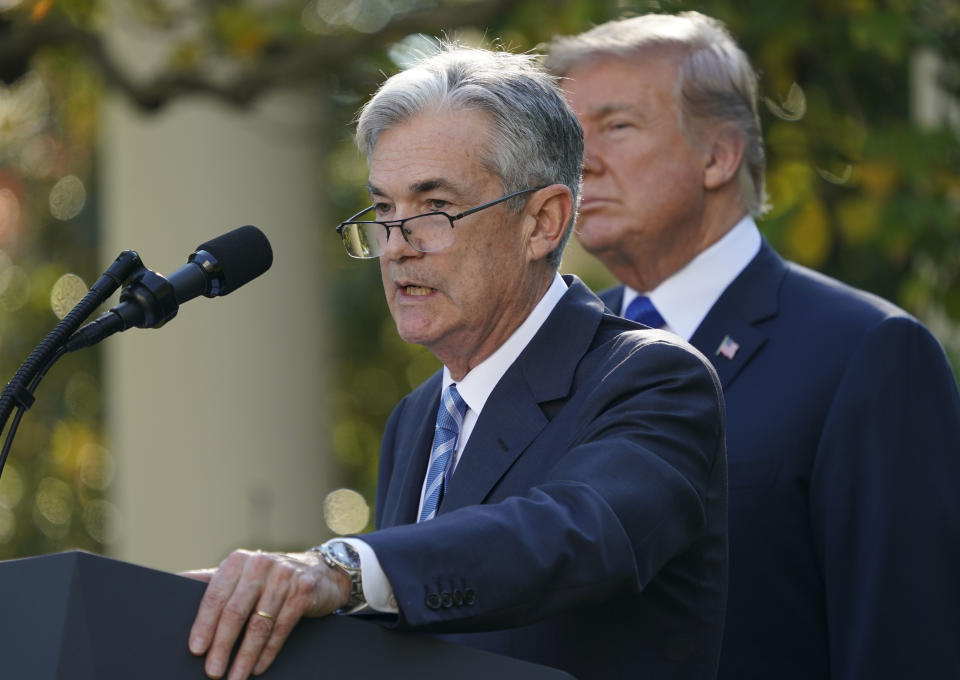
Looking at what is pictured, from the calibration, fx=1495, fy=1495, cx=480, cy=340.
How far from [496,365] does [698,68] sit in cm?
138

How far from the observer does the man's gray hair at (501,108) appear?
2508mm

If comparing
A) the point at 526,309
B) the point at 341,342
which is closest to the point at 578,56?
the point at 526,309

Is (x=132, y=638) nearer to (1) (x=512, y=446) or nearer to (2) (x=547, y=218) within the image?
(1) (x=512, y=446)

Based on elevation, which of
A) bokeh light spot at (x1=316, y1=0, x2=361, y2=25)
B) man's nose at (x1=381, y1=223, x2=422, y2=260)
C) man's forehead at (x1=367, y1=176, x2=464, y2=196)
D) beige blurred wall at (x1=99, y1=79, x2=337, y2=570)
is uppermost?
bokeh light spot at (x1=316, y1=0, x2=361, y2=25)

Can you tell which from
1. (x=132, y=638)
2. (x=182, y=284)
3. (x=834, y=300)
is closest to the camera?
(x=132, y=638)

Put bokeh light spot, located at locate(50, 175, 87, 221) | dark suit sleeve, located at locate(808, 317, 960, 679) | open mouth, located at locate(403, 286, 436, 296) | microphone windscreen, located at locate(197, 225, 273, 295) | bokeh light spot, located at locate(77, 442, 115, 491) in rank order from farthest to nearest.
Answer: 1. bokeh light spot, located at locate(77, 442, 115, 491)
2. bokeh light spot, located at locate(50, 175, 87, 221)
3. dark suit sleeve, located at locate(808, 317, 960, 679)
4. open mouth, located at locate(403, 286, 436, 296)
5. microphone windscreen, located at locate(197, 225, 273, 295)

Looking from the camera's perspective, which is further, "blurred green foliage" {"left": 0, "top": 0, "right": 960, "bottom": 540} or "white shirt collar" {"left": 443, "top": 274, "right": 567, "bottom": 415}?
"blurred green foliage" {"left": 0, "top": 0, "right": 960, "bottom": 540}

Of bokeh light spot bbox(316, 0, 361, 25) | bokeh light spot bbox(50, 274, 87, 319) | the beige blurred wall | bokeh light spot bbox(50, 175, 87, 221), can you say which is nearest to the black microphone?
the beige blurred wall

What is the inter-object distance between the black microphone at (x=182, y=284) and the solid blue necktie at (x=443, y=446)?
44 cm

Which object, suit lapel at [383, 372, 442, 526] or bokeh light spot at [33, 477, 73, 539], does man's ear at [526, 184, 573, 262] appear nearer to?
suit lapel at [383, 372, 442, 526]

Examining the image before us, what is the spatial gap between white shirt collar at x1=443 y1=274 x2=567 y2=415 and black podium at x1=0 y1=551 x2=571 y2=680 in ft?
2.47

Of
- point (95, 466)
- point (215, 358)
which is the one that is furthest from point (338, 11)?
point (95, 466)

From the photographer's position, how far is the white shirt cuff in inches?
75.0

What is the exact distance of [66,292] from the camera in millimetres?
9047
